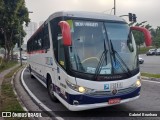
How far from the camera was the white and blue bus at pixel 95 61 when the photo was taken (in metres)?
6.91

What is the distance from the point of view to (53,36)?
8.66 m

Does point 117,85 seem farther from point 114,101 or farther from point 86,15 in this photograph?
point 86,15

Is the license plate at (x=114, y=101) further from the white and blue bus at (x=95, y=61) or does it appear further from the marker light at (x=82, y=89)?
the marker light at (x=82, y=89)

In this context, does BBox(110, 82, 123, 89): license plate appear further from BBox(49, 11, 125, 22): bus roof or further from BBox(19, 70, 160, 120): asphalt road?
BBox(49, 11, 125, 22): bus roof

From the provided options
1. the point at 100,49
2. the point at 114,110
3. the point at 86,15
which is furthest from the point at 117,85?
the point at 86,15

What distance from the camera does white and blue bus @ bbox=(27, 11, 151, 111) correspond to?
6906 mm

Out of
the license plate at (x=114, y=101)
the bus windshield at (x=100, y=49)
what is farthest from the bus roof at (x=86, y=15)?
the license plate at (x=114, y=101)

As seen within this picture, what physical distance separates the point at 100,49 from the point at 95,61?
41 centimetres

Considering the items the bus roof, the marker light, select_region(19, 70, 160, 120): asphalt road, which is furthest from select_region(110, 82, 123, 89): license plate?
the bus roof

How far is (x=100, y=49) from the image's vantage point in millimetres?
7285

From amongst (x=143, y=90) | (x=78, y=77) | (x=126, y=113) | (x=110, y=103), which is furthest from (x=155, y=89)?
(x=78, y=77)

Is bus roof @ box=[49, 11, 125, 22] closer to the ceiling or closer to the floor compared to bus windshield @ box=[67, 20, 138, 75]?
closer to the ceiling

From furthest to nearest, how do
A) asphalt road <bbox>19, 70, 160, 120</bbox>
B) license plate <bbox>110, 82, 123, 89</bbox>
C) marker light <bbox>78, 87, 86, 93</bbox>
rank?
asphalt road <bbox>19, 70, 160, 120</bbox>, license plate <bbox>110, 82, 123, 89</bbox>, marker light <bbox>78, 87, 86, 93</bbox>

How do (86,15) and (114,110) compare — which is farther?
(114,110)
